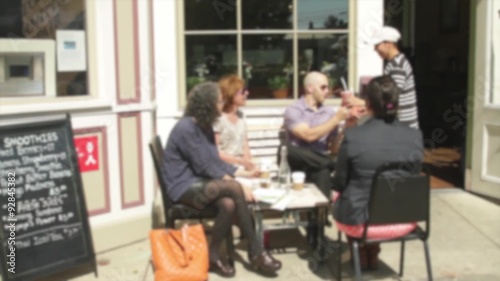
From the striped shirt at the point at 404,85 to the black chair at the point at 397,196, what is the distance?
136 cm

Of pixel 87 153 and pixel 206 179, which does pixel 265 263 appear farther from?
pixel 87 153

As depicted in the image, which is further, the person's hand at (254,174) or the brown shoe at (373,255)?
the person's hand at (254,174)

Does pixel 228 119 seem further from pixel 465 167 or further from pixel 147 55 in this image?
pixel 465 167

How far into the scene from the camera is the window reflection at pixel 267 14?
214 inches

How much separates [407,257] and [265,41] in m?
2.22

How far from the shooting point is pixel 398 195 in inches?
139

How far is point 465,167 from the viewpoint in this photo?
6250mm

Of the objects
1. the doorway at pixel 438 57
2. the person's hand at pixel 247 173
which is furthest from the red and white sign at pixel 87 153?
the doorway at pixel 438 57

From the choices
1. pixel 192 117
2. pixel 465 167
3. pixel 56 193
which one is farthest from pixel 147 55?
pixel 465 167

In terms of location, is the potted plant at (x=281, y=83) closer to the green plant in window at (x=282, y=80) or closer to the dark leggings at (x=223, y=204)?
the green plant in window at (x=282, y=80)

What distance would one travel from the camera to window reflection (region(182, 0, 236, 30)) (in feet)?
17.7

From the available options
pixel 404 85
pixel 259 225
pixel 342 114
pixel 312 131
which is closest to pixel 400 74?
pixel 404 85

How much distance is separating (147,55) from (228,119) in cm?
81

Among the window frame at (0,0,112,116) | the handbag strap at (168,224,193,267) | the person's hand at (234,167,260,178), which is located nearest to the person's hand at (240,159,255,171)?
Answer: the person's hand at (234,167,260,178)
